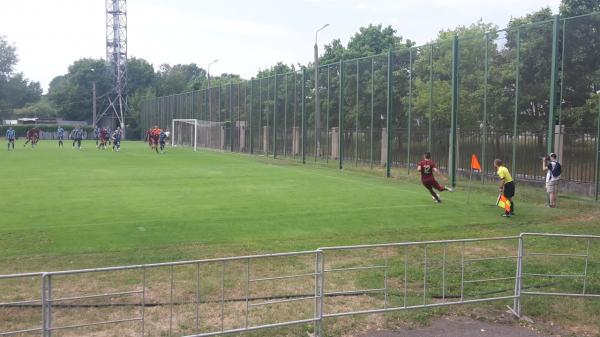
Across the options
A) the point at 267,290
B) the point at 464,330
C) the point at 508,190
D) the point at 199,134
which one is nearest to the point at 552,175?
the point at 508,190

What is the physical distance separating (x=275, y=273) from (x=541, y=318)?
3.73 meters

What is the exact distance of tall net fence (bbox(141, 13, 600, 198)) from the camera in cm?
1966

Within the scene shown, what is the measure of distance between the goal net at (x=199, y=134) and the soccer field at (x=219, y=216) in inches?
1176

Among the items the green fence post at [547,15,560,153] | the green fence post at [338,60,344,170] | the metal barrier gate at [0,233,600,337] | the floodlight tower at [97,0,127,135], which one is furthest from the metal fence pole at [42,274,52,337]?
the floodlight tower at [97,0,127,135]

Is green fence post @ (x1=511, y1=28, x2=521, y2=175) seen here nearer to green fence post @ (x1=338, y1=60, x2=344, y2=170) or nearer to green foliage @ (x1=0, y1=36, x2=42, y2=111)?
green fence post @ (x1=338, y1=60, x2=344, y2=170)

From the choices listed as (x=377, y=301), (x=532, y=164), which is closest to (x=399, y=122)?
(x=532, y=164)

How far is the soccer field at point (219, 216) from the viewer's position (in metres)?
10.8

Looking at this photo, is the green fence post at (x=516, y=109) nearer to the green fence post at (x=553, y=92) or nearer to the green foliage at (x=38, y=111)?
the green fence post at (x=553, y=92)

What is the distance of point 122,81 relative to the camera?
87.8 meters

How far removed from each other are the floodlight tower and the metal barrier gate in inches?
2996

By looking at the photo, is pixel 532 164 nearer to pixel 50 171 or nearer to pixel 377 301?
pixel 377 301

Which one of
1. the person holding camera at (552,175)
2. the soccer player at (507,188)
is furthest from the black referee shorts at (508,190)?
the person holding camera at (552,175)

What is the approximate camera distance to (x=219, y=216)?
14.2 meters

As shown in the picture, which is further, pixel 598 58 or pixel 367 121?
pixel 367 121
